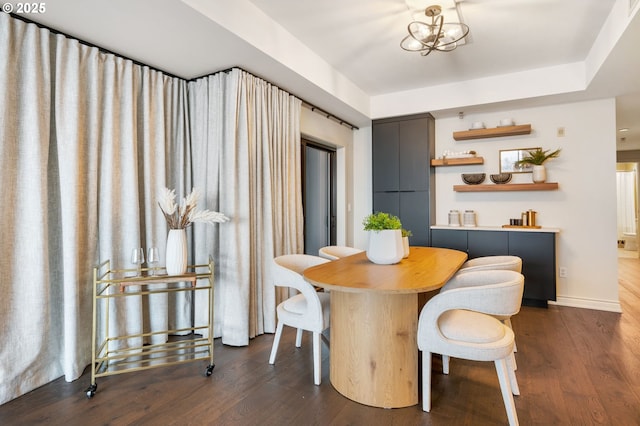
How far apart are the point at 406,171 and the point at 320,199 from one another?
1.29 meters

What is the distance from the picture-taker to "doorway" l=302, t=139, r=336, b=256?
4840 mm

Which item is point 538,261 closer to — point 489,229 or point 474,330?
point 489,229

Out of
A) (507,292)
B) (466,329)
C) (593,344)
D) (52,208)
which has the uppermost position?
(52,208)

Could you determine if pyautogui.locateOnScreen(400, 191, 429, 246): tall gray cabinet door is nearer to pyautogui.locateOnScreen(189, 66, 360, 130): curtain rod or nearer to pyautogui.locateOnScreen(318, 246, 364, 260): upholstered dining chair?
pyautogui.locateOnScreen(189, 66, 360, 130): curtain rod

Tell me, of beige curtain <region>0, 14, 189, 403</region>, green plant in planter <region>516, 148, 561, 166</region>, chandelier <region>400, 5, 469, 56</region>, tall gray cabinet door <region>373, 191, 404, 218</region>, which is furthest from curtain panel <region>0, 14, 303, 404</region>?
green plant in planter <region>516, 148, 561, 166</region>

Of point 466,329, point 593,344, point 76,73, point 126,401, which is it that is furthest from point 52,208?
point 593,344

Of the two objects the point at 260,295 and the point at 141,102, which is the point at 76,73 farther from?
the point at 260,295

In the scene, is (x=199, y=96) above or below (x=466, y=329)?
above

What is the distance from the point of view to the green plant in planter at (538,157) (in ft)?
13.5

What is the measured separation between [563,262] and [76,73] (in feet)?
17.2

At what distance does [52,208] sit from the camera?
7.64ft

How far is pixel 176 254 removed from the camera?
244 cm

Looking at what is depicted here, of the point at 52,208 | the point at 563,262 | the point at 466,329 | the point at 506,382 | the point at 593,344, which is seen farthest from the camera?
the point at 563,262

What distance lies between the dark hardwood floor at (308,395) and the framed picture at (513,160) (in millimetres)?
2254
